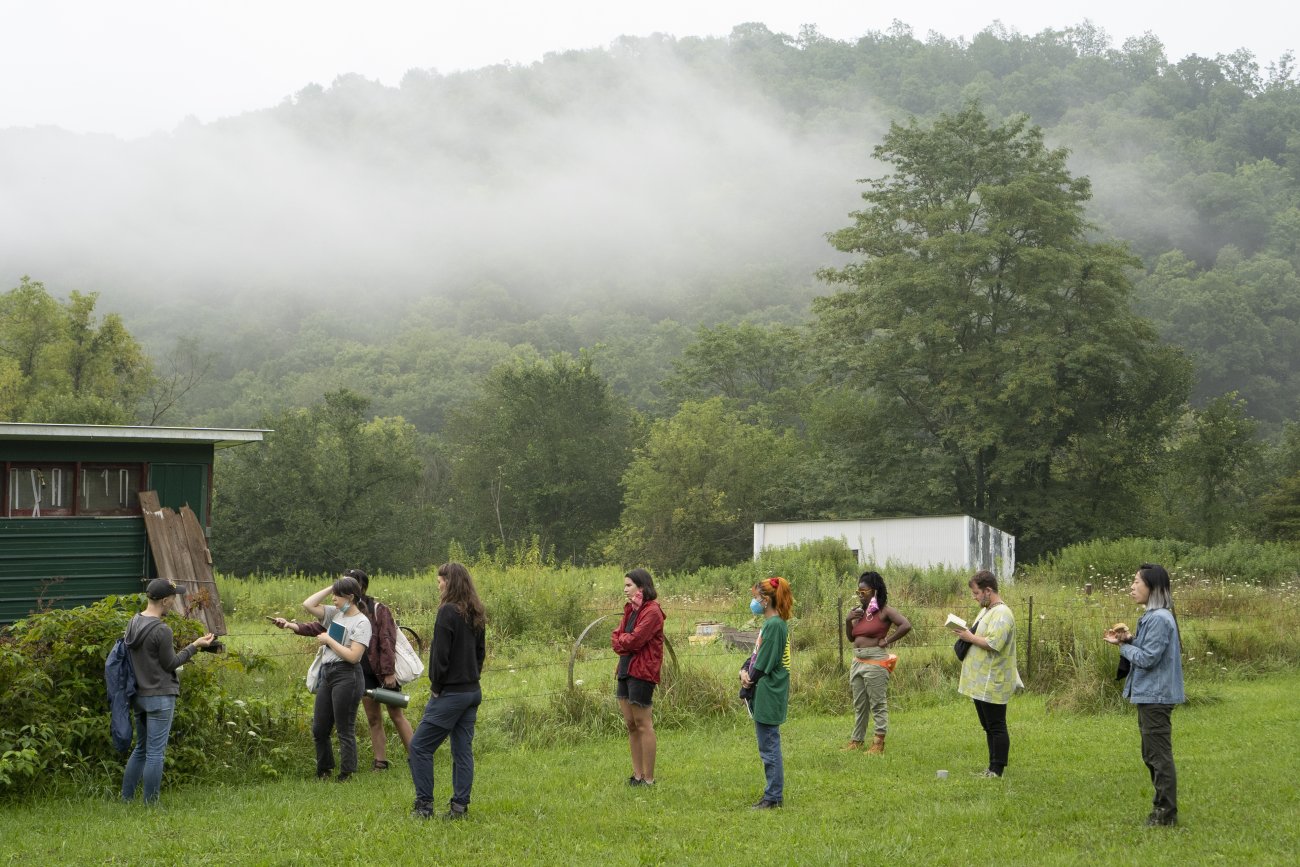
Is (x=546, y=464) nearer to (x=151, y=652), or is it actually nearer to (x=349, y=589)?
(x=349, y=589)

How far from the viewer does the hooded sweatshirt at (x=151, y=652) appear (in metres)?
9.16

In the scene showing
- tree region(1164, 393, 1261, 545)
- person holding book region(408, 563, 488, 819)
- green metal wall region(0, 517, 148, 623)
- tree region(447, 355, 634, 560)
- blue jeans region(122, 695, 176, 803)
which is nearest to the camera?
person holding book region(408, 563, 488, 819)

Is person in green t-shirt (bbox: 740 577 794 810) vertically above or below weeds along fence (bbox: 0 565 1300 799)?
above

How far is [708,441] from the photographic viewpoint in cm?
5178

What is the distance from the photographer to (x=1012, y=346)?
43219 mm

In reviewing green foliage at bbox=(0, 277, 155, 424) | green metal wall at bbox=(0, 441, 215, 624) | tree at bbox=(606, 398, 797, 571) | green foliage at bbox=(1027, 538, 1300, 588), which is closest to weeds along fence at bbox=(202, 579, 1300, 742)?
green metal wall at bbox=(0, 441, 215, 624)

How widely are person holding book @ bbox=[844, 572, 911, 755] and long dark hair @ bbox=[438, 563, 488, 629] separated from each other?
14.8ft

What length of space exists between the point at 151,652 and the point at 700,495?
41.4m

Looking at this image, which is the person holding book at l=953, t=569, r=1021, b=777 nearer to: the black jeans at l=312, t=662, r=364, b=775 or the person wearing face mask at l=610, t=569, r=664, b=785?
the person wearing face mask at l=610, t=569, r=664, b=785

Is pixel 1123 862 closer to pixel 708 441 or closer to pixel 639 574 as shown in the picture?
pixel 639 574

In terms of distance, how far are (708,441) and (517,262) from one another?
12794cm

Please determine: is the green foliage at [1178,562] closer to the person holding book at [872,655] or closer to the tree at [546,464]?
the person holding book at [872,655]

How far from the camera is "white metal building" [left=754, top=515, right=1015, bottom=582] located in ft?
112

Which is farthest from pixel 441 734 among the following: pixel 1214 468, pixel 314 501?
pixel 314 501
